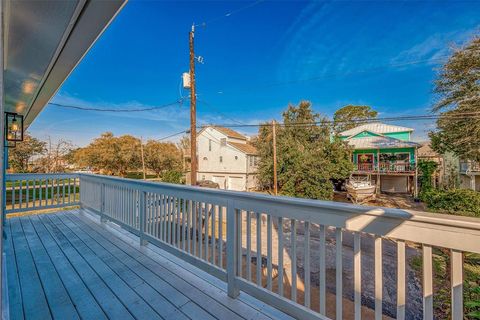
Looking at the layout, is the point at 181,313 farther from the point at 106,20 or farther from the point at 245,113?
the point at 245,113

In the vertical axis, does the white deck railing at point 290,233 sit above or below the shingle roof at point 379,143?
below

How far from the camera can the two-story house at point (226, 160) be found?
1838 centimetres

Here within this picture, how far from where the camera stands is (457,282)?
969mm

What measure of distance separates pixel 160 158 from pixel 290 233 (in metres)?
23.4

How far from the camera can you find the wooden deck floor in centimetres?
174

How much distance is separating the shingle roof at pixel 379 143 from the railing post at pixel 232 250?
1585cm

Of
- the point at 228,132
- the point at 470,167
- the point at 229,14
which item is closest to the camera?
the point at 229,14

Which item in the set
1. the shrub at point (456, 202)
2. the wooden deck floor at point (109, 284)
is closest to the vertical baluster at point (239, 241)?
the wooden deck floor at point (109, 284)

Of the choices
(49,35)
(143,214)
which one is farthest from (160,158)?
(49,35)

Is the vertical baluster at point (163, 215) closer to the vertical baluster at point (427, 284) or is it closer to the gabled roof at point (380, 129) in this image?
the vertical baluster at point (427, 284)

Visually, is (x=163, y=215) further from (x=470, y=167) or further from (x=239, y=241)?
(x=470, y=167)

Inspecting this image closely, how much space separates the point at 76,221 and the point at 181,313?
11.7 ft

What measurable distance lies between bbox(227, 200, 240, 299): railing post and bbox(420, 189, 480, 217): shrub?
34.8 ft

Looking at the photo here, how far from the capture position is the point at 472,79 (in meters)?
8.81
